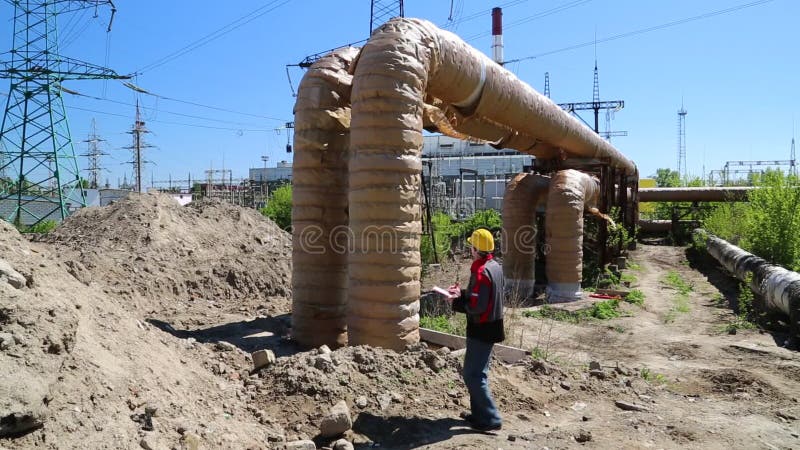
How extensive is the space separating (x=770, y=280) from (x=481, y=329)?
8.26 m

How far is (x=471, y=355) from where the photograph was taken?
15.3 ft

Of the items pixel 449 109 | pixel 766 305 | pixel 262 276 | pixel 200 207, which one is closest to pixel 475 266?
pixel 449 109

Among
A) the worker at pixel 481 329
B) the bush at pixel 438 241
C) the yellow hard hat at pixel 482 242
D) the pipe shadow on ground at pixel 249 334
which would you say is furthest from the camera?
the bush at pixel 438 241

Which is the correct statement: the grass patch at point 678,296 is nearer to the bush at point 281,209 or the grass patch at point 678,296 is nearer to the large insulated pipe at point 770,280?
the large insulated pipe at point 770,280

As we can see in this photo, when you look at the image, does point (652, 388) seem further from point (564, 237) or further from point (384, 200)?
point (564, 237)

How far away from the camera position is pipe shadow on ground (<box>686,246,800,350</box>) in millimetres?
8941

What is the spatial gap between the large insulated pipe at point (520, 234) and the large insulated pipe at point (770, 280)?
4543 millimetres

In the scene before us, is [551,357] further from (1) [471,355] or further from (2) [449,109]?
(2) [449,109]

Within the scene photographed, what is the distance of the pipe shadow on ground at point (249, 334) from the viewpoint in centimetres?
676

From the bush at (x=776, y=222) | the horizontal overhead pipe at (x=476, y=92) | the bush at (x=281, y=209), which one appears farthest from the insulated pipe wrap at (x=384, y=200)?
the bush at (x=281, y=209)

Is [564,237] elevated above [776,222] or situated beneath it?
situated beneath

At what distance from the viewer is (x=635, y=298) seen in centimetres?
1214

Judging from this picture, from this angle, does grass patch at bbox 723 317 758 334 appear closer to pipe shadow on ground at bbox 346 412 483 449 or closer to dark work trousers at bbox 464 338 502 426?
dark work trousers at bbox 464 338 502 426

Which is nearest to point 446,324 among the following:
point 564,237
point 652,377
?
point 652,377
